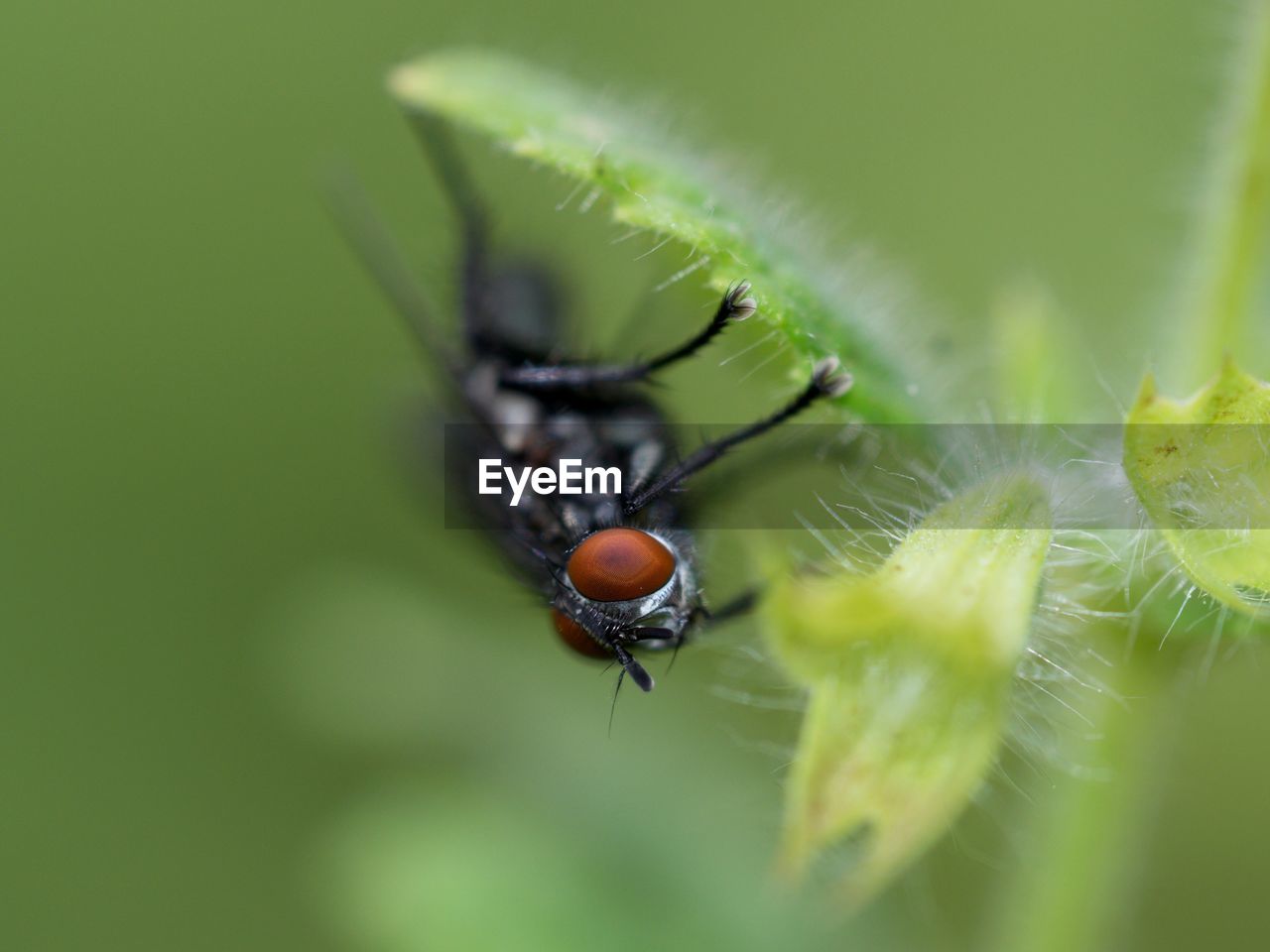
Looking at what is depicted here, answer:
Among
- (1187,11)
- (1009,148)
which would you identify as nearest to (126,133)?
(1009,148)

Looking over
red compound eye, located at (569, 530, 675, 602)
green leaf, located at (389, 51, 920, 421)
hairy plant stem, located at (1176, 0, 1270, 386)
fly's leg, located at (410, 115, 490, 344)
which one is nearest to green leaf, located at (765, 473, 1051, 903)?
green leaf, located at (389, 51, 920, 421)

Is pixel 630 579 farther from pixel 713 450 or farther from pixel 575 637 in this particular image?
pixel 713 450

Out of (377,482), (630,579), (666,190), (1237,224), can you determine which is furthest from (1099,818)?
(377,482)

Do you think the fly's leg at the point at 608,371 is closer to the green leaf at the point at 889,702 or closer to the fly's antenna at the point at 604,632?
the fly's antenna at the point at 604,632

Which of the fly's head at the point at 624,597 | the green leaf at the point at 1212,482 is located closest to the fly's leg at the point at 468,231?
the fly's head at the point at 624,597

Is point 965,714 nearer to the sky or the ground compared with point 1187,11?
nearer to the sky

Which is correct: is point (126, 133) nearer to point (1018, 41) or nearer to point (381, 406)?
point (381, 406)
